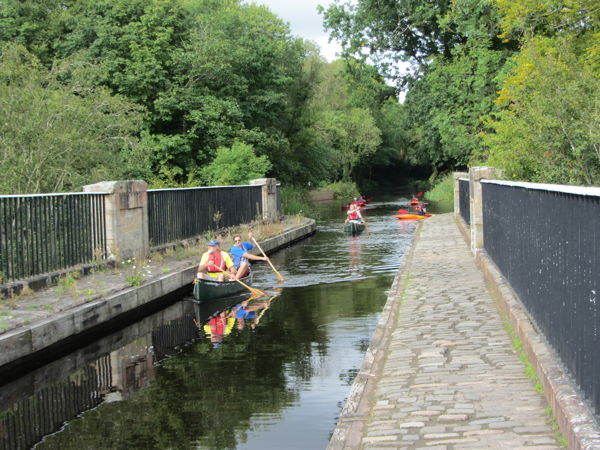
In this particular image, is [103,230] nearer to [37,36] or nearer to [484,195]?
[484,195]

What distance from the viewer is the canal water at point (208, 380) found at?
7.05m

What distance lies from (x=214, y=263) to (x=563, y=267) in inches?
413

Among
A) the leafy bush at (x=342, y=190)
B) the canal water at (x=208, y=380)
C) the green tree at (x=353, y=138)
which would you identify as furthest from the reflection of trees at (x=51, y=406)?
the green tree at (x=353, y=138)

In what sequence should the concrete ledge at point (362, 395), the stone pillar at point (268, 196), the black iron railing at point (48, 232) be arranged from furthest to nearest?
1. the stone pillar at point (268, 196)
2. the black iron railing at point (48, 232)
3. the concrete ledge at point (362, 395)

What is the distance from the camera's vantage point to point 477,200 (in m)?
15.9

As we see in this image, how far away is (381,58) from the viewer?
129 feet

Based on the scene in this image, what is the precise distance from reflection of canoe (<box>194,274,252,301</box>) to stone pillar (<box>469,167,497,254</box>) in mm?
5311

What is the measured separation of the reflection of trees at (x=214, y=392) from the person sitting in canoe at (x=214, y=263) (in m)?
3.04

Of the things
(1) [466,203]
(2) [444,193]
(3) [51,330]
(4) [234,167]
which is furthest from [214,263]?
(2) [444,193]

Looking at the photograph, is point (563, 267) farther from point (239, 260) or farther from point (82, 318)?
point (239, 260)

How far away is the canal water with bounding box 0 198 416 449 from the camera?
7047mm

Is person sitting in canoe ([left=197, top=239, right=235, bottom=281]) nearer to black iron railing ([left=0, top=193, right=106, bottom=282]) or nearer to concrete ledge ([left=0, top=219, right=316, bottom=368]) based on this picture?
concrete ledge ([left=0, top=219, right=316, bottom=368])

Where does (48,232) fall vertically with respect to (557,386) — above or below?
above

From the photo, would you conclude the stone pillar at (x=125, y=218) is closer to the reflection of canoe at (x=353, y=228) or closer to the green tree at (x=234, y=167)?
the reflection of canoe at (x=353, y=228)
